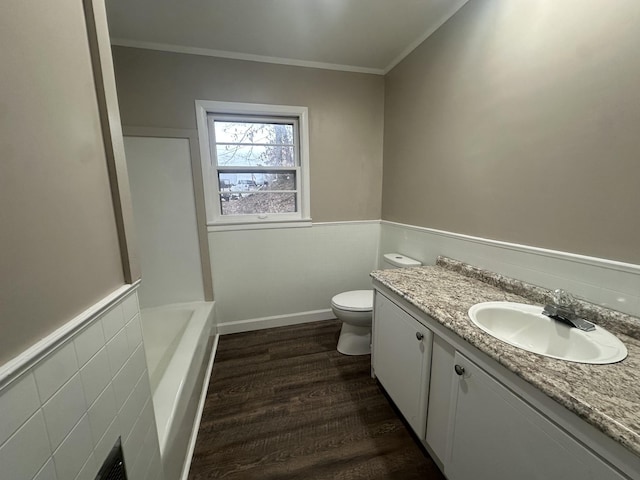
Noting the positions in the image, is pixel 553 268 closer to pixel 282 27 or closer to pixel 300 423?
pixel 300 423

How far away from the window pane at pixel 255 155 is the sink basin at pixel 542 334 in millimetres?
1928

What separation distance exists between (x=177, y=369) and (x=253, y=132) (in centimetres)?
191

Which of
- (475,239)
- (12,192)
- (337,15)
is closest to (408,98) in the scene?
(337,15)

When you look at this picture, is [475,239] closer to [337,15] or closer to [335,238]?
[335,238]

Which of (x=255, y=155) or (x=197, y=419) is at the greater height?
(x=255, y=155)

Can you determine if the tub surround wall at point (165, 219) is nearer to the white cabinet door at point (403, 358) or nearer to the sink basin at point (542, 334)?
the white cabinet door at point (403, 358)

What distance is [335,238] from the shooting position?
99.2 inches

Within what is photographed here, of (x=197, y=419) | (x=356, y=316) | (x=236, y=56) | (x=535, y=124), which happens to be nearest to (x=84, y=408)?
(x=197, y=419)

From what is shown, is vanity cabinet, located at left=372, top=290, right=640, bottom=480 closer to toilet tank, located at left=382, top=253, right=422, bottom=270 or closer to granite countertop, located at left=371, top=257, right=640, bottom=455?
granite countertop, located at left=371, top=257, right=640, bottom=455

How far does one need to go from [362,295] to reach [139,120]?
2.23 m

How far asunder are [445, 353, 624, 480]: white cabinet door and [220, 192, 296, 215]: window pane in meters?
1.88

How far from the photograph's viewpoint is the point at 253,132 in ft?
7.45

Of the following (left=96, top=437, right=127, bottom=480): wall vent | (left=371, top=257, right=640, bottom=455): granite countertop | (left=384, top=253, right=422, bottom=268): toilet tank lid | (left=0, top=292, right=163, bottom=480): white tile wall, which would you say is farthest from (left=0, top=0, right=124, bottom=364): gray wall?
(left=384, top=253, right=422, bottom=268): toilet tank lid

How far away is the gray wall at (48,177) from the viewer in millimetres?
460
